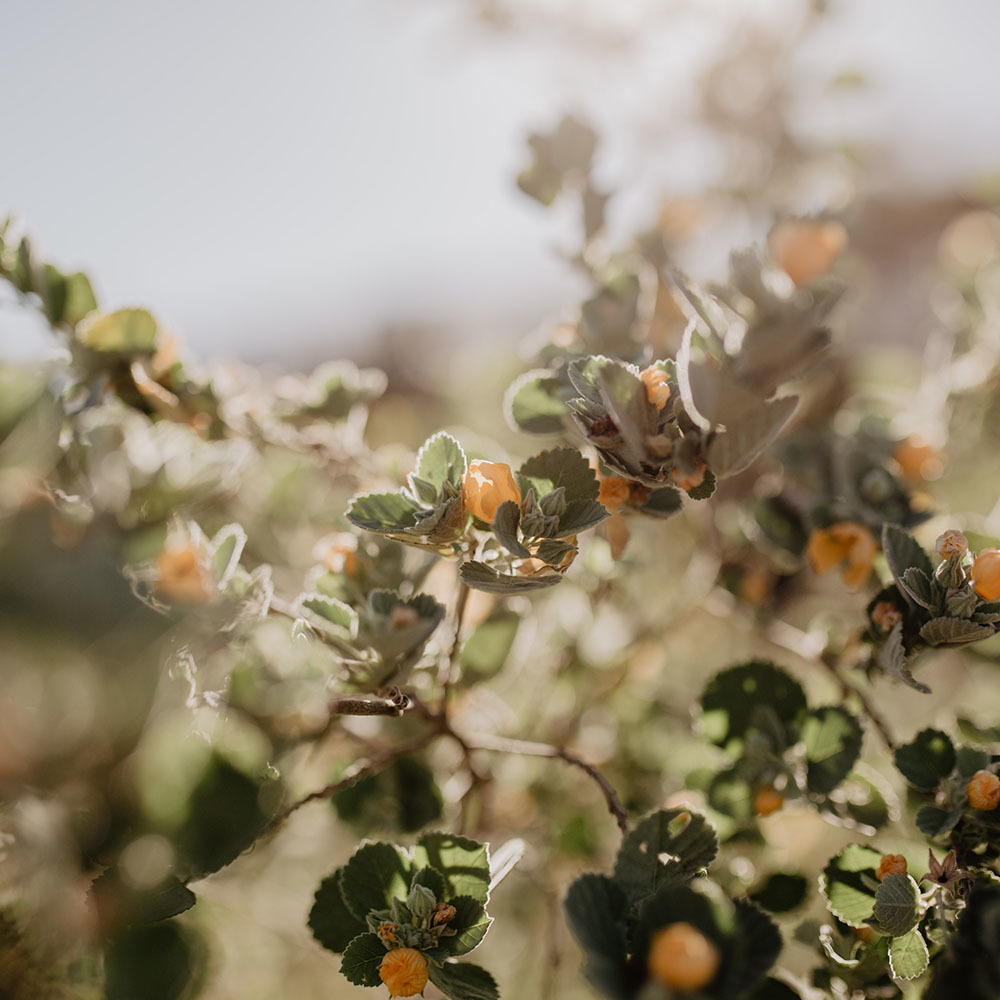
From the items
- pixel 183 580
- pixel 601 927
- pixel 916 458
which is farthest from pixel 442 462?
pixel 916 458

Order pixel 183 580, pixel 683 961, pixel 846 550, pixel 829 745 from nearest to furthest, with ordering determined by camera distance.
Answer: pixel 683 961 → pixel 183 580 → pixel 829 745 → pixel 846 550

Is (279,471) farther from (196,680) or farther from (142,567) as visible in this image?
(196,680)

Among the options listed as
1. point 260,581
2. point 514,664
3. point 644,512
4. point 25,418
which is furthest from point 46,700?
point 514,664

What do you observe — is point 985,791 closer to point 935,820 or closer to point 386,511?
point 935,820

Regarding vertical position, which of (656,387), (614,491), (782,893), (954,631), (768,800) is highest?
(656,387)

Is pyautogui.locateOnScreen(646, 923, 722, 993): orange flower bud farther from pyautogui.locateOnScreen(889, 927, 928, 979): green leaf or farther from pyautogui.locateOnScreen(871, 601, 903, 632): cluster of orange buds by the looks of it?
pyautogui.locateOnScreen(871, 601, 903, 632): cluster of orange buds

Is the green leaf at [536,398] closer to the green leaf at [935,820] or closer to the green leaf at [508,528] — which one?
the green leaf at [508,528]

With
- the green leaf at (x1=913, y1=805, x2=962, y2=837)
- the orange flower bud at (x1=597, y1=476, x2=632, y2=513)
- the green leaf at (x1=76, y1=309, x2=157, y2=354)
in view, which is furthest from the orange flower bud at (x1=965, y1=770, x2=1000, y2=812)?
the green leaf at (x1=76, y1=309, x2=157, y2=354)
